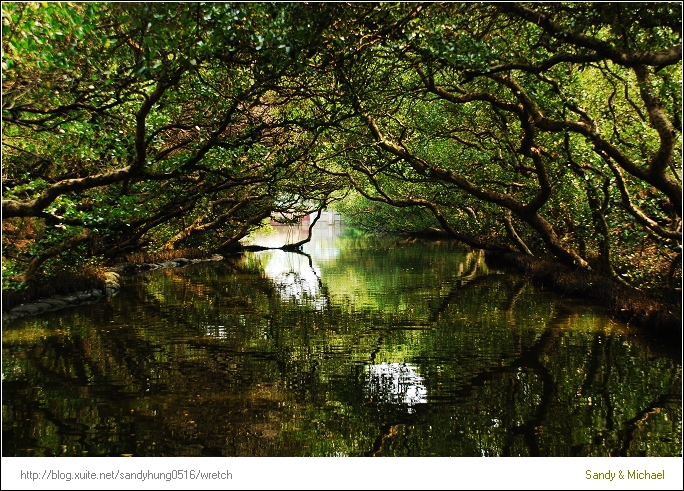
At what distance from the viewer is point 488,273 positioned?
87.9 ft

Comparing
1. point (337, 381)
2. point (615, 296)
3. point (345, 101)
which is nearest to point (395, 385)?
point (337, 381)

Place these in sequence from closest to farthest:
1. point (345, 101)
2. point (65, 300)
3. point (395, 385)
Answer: point (395, 385) < point (345, 101) < point (65, 300)

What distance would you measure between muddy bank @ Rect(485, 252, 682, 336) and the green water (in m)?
0.55

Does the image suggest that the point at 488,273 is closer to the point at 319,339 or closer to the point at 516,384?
the point at 319,339

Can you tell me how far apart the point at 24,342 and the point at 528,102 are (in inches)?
483

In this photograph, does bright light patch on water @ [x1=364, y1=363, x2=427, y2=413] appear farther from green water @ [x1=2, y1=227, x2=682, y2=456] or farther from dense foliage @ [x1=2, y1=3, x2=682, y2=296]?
dense foliage @ [x1=2, y1=3, x2=682, y2=296]

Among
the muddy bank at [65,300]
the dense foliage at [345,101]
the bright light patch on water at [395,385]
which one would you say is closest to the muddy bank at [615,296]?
the dense foliage at [345,101]

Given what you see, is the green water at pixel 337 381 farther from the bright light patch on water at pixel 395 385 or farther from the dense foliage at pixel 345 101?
the dense foliage at pixel 345 101

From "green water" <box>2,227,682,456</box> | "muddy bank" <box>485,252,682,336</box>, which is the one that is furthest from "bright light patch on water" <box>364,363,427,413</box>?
"muddy bank" <box>485,252,682,336</box>

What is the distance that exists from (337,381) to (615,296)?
938cm

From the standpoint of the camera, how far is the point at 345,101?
1328cm

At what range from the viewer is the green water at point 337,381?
22.9 feet

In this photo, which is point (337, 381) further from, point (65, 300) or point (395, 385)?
point (65, 300)

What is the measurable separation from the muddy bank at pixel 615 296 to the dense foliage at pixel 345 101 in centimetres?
54
